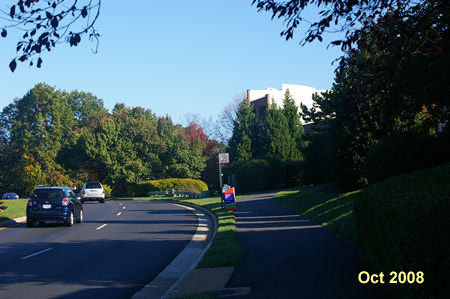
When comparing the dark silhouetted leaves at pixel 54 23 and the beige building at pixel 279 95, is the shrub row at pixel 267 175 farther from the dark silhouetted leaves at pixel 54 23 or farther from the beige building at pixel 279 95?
the dark silhouetted leaves at pixel 54 23

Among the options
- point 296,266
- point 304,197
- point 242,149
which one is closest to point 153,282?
point 296,266

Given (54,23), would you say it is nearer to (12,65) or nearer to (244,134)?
(12,65)

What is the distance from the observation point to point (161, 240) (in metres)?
16.4

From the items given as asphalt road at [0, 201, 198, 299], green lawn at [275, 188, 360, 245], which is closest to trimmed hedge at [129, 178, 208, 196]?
green lawn at [275, 188, 360, 245]

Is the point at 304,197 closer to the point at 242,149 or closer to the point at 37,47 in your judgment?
the point at 37,47

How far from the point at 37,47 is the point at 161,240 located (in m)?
10.0

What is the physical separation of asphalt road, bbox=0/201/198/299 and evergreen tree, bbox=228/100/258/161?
43329 millimetres

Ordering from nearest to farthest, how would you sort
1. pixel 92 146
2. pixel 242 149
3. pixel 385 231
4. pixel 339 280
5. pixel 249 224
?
pixel 385 231 → pixel 339 280 → pixel 249 224 → pixel 242 149 → pixel 92 146

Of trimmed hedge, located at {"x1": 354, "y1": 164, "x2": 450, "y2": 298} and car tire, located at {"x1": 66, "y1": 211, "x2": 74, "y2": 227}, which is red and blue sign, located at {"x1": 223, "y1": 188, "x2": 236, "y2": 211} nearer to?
car tire, located at {"x1": 66, "y1": 211, "x2": 74, "y2": 227}

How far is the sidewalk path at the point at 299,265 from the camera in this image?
780 cm

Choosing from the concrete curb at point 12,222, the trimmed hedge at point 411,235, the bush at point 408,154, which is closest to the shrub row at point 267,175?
the concrete curb at point 12,222

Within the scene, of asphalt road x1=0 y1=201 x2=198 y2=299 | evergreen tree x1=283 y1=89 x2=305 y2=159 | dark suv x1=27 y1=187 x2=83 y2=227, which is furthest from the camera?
evergreen tree x1=283 y1=89 x2=305 y2=159

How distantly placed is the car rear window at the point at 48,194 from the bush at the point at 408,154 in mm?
12834

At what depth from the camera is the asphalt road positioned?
9391 millimetres
